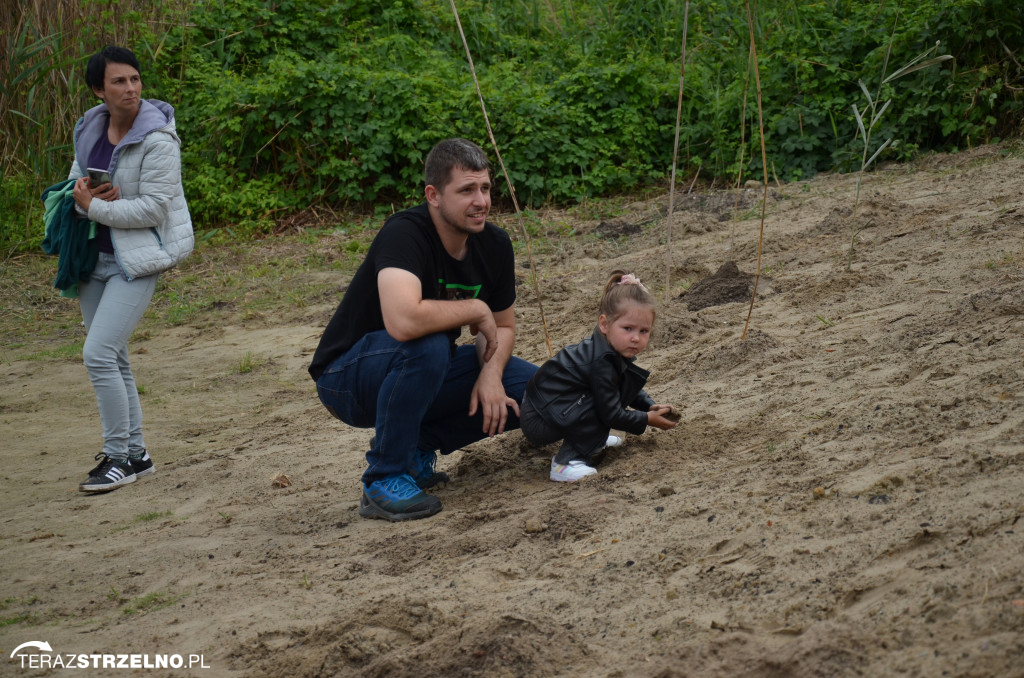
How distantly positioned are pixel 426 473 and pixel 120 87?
7.45ft

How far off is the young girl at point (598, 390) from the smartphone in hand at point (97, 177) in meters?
2.31

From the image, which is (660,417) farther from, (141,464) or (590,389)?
(141,464)

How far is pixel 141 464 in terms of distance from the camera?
4.74 meters

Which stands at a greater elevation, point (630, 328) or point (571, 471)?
point (630, 328)

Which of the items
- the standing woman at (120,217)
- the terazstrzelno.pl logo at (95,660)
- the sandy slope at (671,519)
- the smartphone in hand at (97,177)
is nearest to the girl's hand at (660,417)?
the sandy slope at (671,519)

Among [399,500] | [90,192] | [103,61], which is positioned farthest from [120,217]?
[399,500]

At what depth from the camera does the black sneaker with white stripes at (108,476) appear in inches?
179

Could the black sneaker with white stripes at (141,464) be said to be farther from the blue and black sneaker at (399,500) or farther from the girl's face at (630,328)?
the girl's face at (630,328)

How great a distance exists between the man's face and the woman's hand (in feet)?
5.93

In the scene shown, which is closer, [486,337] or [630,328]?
[630,328]

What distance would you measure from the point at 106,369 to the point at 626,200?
5.51 meters

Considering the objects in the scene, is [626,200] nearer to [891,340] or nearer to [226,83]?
[226,83]

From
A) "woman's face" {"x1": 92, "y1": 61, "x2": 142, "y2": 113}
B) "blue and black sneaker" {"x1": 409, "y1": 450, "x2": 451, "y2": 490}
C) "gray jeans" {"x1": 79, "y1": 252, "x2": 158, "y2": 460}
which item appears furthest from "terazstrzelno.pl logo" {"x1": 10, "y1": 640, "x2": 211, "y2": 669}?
"woman's face" {"x1": 92, "y1": 61, "x2": 142, "y2": 113}

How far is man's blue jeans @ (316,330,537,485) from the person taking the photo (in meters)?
3.49
